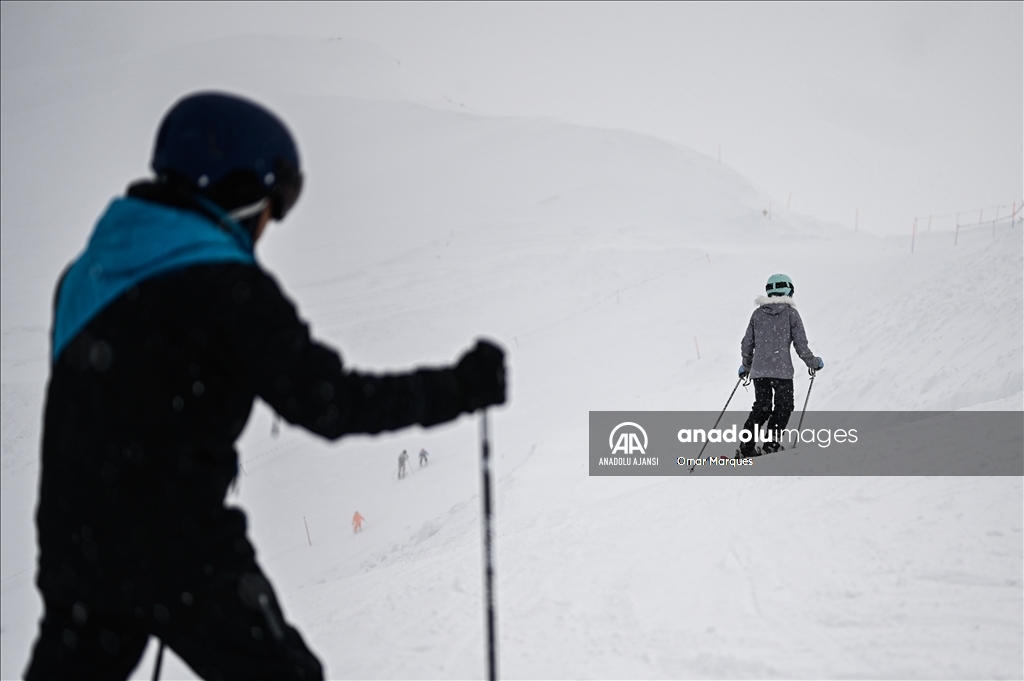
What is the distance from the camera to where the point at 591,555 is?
486 centimetres

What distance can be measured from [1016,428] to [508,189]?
43.0 metres

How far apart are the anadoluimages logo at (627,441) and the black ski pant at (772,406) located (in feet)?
9.06

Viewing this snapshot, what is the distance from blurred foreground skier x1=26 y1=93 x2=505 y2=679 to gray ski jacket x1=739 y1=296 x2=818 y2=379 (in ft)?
21.2

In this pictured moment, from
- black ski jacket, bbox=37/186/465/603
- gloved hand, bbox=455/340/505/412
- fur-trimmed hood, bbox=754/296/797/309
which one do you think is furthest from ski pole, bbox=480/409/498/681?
fur-trimmed hood, bbox=754/296/797/309

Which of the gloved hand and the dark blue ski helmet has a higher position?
the dark blue ski helmet

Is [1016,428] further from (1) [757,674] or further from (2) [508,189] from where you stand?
(2) [508,189]

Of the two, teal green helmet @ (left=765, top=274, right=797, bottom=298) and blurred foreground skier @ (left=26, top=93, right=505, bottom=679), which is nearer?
blurred foreground skier @ (left=26, top=93, right=505, bottom=679)

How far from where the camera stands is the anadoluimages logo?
10.4 m

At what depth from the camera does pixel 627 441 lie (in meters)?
11.1

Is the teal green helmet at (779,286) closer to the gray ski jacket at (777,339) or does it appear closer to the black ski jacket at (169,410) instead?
the gray ski jacket at (777,339)

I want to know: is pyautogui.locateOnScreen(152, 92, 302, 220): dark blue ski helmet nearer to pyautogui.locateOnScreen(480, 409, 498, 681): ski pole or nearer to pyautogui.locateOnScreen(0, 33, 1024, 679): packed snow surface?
pyautogui.locateOnScreen(480, 409, 498, 681): ski pole

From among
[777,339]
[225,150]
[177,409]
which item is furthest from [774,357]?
[177,409]

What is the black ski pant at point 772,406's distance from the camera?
7484 millimetres

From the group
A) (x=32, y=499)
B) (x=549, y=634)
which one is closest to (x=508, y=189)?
(x=32, y=499)
